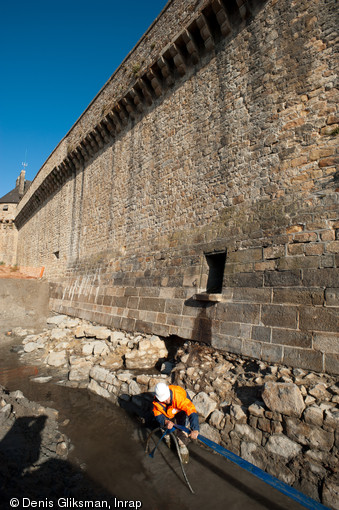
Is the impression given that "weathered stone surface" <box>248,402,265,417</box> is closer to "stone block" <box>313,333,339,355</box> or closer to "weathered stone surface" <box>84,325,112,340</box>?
"stone block" <box>313,333,339,355</box>

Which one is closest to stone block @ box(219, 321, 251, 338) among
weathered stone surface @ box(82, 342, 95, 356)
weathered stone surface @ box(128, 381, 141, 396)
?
weathered stone surface @ box(128, 381, 141, 396)

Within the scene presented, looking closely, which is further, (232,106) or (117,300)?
(117,300)

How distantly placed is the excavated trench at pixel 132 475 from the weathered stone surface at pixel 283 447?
35 cm

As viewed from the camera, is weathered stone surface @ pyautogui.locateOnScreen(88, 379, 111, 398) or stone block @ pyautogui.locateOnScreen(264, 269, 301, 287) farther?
weathered stone surface @ pyautogui.locateOnScreen(88, 379, 111, 398)

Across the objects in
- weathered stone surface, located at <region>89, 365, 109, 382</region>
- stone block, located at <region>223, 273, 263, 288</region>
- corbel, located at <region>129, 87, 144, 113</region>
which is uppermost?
corbel, located at <region>129, 87, 144, 113</region>

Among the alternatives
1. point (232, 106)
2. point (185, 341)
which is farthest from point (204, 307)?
point (232, 106)

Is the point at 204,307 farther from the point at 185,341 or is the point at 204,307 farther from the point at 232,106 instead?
the point at 232,106

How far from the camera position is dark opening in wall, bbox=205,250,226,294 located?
5.61m

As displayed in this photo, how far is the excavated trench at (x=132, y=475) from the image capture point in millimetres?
2812

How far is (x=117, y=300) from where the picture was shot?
7.95 meters

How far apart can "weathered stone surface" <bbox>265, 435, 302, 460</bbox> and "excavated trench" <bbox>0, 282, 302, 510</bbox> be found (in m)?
0.35

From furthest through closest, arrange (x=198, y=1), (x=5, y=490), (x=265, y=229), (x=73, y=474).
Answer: (x=198, y=1)
(x=265, y=229)
(x=73, y=474)
(x=5, y=490)

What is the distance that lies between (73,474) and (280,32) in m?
7.44

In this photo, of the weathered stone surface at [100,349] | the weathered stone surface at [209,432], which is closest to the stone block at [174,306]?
the weathered stone surface at [100,349]
